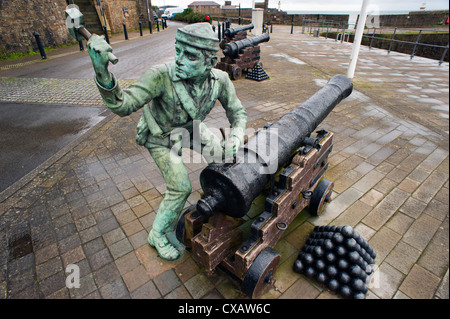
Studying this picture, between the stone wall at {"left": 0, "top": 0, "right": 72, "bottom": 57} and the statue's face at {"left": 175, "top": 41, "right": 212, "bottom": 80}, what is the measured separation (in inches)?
518

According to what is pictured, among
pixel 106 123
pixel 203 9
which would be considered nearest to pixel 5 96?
pixel 106 123

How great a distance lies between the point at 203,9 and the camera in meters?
52.9

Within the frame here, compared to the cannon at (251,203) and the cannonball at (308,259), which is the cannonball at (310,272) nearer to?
the cannonball at (308,259)

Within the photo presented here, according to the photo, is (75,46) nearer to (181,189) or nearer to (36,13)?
(36,13)

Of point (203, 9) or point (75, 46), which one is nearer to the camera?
point (75, 46)

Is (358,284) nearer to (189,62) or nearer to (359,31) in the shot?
(189,62)

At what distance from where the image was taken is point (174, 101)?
2.07 meters

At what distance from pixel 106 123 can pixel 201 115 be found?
4.14 meters

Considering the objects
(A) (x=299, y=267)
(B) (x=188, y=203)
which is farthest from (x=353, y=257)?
(B) (x=188, y=203)

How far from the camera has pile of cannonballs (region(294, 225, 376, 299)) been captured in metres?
2.21

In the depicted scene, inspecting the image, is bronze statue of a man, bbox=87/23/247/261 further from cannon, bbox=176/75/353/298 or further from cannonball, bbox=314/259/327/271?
cannonball, bbox=314/259/327/271

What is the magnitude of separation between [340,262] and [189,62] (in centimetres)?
203

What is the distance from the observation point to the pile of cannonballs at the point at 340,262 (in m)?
2.21

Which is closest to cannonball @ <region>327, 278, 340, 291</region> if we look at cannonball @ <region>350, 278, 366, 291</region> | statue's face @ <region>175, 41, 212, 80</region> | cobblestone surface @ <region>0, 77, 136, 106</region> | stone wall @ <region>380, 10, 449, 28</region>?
cannonball @ <region>350, 278, 366, 291</region>
